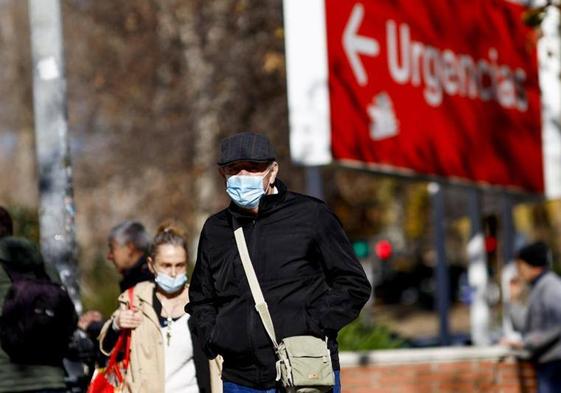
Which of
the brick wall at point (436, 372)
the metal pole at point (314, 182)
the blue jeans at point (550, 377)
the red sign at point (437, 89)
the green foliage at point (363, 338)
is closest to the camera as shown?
the blue jeans at point (550, 377)

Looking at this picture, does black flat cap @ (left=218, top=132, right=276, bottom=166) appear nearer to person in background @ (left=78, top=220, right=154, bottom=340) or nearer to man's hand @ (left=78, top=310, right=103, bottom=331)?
person in background @ (left=78, top=220, right=154, bottom=340)

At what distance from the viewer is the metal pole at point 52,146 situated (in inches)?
331

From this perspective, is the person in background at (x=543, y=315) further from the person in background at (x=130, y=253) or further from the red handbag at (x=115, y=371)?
the red handbag at (x=115, y=371)

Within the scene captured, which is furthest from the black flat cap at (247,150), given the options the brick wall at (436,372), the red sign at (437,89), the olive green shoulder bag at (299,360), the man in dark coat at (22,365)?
the red sign at (437,89)

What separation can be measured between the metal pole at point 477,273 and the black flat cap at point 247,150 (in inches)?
451

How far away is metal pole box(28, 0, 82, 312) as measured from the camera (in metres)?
8.40

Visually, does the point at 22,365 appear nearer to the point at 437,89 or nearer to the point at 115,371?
the point at 115,371

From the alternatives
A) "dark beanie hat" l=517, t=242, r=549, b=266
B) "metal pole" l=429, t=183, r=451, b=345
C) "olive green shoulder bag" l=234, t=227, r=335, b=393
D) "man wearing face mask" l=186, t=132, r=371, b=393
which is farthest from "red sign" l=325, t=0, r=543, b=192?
"olive green shoulder bag" l=234, t=227, r=335, b=393

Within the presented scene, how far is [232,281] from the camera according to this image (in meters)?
5.89

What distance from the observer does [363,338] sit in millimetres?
13375

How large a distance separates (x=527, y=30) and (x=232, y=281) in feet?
40.9

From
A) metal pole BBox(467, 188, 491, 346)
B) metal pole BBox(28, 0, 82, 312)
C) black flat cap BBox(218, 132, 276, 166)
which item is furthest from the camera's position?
metal pole BBox(467, 188, 491, 346)

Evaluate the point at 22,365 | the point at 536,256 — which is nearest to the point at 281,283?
the point at 22,365

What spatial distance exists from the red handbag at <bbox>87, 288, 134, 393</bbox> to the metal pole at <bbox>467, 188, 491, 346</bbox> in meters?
10.5
